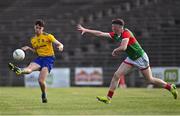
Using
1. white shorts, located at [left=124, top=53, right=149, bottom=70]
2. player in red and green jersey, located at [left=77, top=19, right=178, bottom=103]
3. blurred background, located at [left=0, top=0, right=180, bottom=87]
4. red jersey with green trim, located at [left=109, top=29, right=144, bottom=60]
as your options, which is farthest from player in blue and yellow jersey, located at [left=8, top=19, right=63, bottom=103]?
blurred background, located at [left=0, top=0, right=180, bottom=87]

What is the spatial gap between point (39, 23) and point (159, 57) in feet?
75.5

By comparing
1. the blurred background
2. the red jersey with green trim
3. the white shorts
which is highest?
the red jersey with green trim

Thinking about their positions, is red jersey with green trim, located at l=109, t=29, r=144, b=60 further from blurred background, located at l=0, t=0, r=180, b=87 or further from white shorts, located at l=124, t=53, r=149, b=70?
blurred background, located at l=0, t=0, r=180, b=87


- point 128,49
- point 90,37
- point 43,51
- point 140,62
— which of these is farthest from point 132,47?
point 90,37

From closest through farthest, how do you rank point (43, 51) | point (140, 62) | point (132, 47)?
point (132, 47) → point (140, 62) → point (43, 51)

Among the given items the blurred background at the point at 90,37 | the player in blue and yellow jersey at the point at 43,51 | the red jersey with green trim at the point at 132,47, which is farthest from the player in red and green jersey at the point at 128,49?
the blurred background at the point at 90,37

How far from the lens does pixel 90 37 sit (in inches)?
1666

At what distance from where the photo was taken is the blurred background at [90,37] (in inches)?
1478

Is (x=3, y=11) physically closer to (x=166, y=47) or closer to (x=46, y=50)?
(x=166, y=47)

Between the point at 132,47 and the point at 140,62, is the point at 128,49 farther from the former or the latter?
the point at 140,62

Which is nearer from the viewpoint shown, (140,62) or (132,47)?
(132,47)

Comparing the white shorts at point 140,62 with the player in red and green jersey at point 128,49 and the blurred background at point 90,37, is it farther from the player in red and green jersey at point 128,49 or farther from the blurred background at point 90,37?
the blurred background at point 90,37

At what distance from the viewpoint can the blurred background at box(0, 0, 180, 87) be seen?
37.5 m

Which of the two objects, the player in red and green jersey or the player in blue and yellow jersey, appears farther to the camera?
the player in blue and yellow jersey
